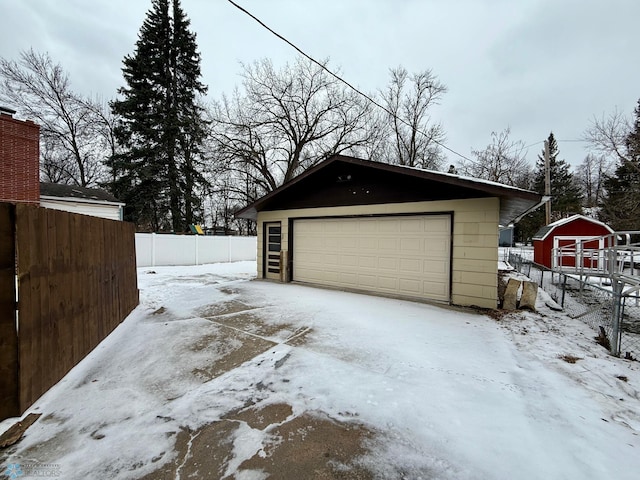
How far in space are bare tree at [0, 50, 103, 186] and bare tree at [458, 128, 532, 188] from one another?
29631 millimetres

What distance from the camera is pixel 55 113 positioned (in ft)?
63.3

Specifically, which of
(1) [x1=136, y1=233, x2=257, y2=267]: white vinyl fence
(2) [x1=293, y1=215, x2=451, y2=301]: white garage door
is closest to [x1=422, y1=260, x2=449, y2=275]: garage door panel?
(2) [x1=293, y1=215, x2=451, y2=301]: white garage door

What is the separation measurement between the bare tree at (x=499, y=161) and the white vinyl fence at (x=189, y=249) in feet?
60.9

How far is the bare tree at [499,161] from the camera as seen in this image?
850 inches

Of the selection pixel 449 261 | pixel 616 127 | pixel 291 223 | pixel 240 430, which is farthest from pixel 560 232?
pixel 240 430

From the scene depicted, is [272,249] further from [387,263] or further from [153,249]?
[153,249]

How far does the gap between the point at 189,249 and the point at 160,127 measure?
10638 mm

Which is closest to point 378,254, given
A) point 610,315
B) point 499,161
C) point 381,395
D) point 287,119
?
point 610,315

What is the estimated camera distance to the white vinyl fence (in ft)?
42.4

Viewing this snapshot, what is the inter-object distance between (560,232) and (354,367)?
14.4 m

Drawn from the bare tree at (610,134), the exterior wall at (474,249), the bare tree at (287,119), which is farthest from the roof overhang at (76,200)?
the bare tree at (610,134)

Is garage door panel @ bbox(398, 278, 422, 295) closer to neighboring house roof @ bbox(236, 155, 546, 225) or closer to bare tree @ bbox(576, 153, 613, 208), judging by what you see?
neighboring house roof @ bbox(236, 155, 546, 225)

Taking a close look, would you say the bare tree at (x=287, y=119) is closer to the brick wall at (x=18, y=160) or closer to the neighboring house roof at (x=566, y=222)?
the brick wall at (x=18, y=160)

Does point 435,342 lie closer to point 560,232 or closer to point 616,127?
point 560,232
